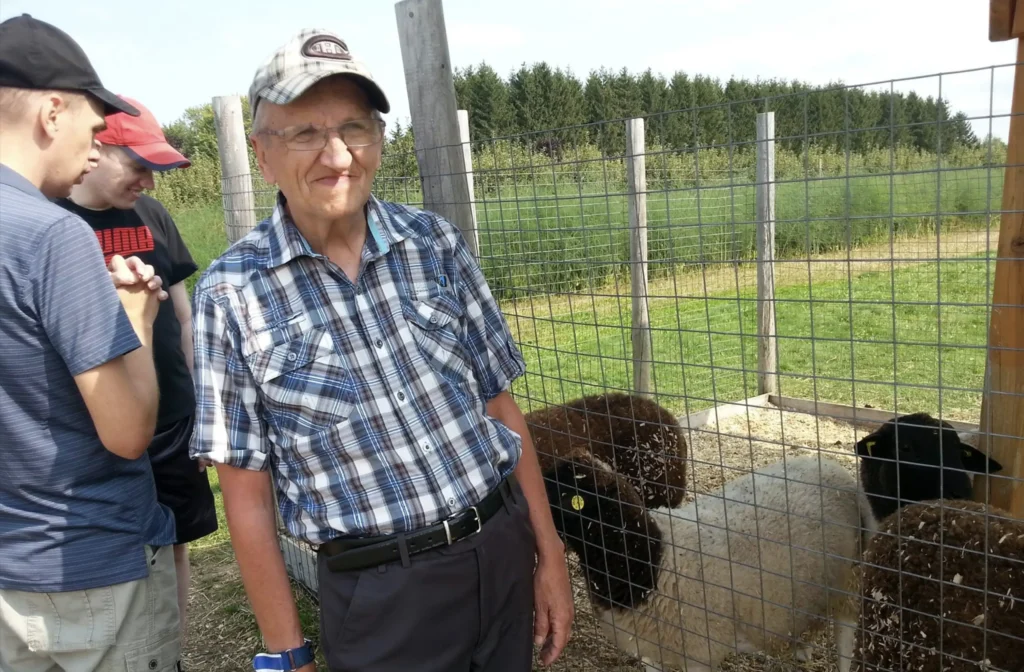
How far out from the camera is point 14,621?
199 centimetres

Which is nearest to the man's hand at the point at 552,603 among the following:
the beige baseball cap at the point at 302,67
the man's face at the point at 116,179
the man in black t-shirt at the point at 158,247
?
the beige baseball cap at the point at 302,67

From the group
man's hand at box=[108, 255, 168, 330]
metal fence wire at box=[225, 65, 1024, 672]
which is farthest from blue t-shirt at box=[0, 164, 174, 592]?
metal fence wire at box=[225, 65, 1024, 672]

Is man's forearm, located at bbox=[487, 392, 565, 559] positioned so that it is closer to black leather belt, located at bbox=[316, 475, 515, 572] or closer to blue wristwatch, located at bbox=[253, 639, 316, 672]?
black leather belt, located at bbox=[316, 475, 515, 572]

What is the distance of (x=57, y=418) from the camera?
1.92 meters

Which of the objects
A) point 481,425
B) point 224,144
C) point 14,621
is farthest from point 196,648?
point 481,425

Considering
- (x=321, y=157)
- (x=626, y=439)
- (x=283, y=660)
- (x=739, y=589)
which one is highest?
(x=321, y=157)

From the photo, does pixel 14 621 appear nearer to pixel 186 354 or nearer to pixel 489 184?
pixel 186 354

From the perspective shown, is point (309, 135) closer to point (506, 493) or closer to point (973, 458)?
point (506, 493)

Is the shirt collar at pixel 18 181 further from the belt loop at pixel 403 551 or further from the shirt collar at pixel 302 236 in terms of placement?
the belt loop at pixel 403 551

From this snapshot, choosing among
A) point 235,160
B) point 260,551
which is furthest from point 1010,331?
point 235,160

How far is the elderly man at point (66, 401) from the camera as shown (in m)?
1.79

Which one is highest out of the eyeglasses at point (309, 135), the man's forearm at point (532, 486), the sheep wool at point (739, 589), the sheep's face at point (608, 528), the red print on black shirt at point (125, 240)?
the eyeglasses at point (309, 135)

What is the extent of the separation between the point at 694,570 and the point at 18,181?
3.13 meters

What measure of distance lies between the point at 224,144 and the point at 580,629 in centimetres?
366
